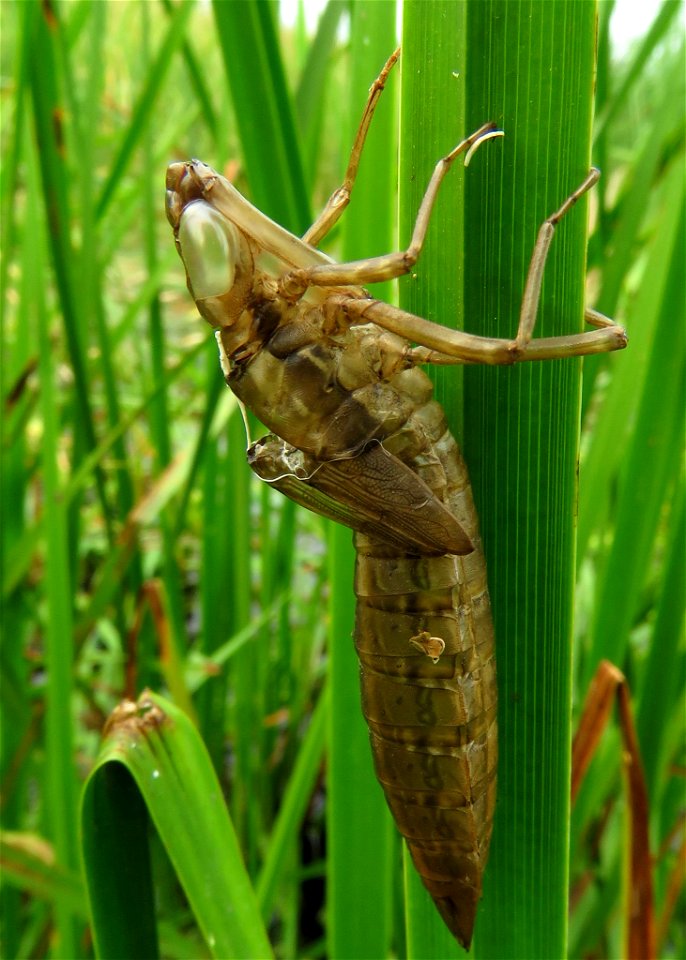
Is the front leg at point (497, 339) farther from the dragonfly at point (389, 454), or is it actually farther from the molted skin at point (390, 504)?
the molted skin at point (390, 504)

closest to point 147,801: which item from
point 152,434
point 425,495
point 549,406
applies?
point 425,495

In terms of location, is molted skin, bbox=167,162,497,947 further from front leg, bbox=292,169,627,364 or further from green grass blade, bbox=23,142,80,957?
green grass blade, bbox=23,142,80,957

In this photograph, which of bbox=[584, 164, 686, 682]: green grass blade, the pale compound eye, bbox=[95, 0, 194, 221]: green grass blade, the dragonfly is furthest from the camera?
bbox=[95, 0, 194, 221]: green grass blade

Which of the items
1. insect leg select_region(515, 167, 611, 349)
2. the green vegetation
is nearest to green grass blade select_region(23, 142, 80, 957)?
the green vegetation

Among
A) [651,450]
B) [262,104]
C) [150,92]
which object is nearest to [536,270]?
[262,104]

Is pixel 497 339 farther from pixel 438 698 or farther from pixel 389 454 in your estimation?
pixel 438 698

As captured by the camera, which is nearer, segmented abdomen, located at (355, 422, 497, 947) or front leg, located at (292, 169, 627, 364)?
front leg, located at (292, 169, 627, 364)

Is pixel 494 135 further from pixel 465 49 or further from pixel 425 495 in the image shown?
pixel 425 495
